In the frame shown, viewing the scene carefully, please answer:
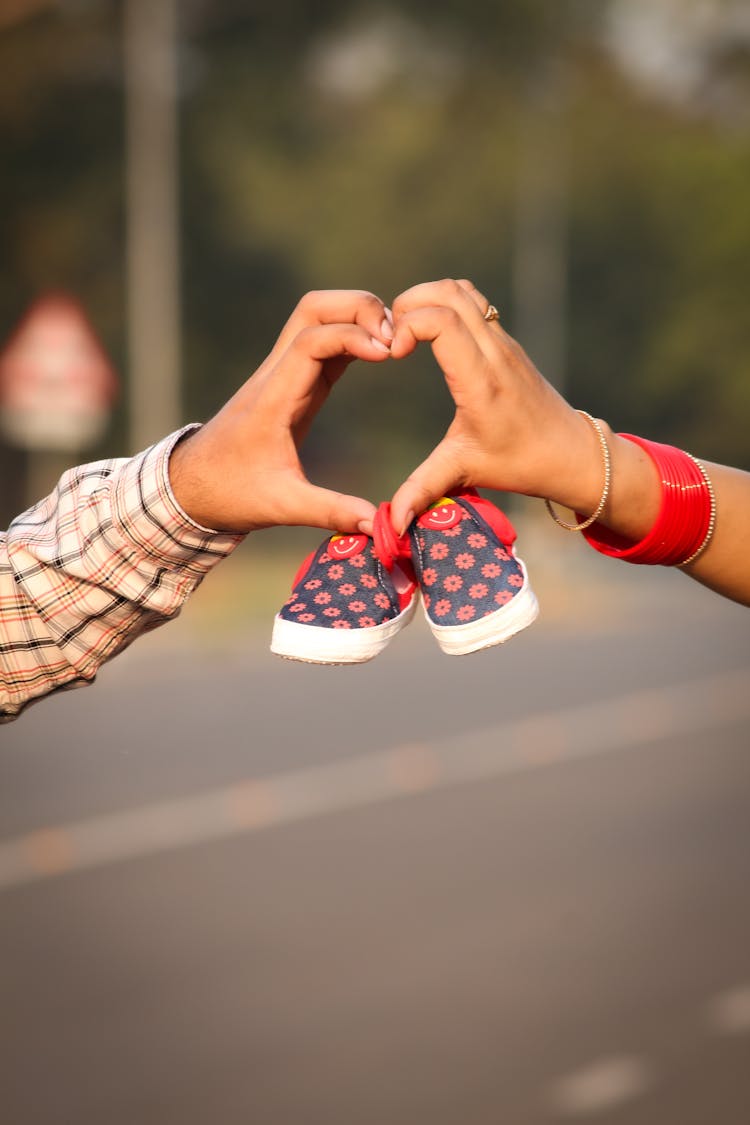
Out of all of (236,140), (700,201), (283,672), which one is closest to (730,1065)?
(283,672)

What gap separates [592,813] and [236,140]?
29073 millimetres

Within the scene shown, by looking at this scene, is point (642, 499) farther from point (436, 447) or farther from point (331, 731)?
point (331, 731)

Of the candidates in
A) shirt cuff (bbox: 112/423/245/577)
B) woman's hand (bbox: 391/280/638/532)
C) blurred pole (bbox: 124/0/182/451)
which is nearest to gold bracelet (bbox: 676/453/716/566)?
woman's hand (bbox: 391/280/638/532)

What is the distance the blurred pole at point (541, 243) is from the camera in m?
37.5

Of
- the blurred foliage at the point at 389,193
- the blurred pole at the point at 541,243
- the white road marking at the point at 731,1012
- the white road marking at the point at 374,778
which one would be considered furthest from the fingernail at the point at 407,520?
the blurred pole at the point at 541,243

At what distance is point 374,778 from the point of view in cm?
1036

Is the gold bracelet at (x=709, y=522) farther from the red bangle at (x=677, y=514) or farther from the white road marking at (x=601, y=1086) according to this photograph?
the white road marking at (x=601, y=1086)

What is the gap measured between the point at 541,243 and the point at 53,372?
2368cm

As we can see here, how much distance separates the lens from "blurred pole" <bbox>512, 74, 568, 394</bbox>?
37.5m

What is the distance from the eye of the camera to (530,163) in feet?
128

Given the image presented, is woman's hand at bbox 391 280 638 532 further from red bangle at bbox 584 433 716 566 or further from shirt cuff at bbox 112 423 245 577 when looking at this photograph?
shirt cuff at bbox 112 423 245 577

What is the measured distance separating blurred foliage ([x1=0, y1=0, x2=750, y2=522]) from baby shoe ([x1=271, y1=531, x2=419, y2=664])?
28707 mm

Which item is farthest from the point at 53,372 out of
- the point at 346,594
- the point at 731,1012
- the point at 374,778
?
the point at 346,594

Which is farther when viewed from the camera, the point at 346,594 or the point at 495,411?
the point at 346,594
